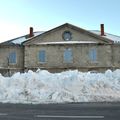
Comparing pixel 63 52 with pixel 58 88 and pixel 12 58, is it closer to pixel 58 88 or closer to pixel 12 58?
pixel 12 58

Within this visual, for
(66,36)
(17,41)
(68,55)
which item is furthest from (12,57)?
(66,36)

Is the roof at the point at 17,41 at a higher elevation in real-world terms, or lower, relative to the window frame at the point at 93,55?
higher

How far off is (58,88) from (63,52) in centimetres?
3204

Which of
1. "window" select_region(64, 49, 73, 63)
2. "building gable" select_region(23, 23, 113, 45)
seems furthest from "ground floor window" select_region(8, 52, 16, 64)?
"window" select_region(64, 49, 73, 63)

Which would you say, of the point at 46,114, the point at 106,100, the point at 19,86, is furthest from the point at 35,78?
the point at 46,114

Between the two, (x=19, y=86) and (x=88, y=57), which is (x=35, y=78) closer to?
(x=19, y=86)

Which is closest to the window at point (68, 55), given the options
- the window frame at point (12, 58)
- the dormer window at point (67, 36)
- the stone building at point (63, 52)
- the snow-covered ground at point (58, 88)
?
the stone building at point (63, 52)

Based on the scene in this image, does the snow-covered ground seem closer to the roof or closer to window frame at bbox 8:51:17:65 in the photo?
window frame at bbox 8:51:17:65

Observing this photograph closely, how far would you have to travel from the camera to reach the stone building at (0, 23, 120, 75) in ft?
165

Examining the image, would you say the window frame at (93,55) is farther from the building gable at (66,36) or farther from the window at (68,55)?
the window at (68,55)

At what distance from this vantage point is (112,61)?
165 ft

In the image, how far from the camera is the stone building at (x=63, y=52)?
50281 millimetres

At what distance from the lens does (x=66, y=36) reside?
51.7 meters

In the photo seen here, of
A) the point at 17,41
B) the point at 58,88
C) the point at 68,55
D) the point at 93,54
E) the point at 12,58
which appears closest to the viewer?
the point at 58,88
